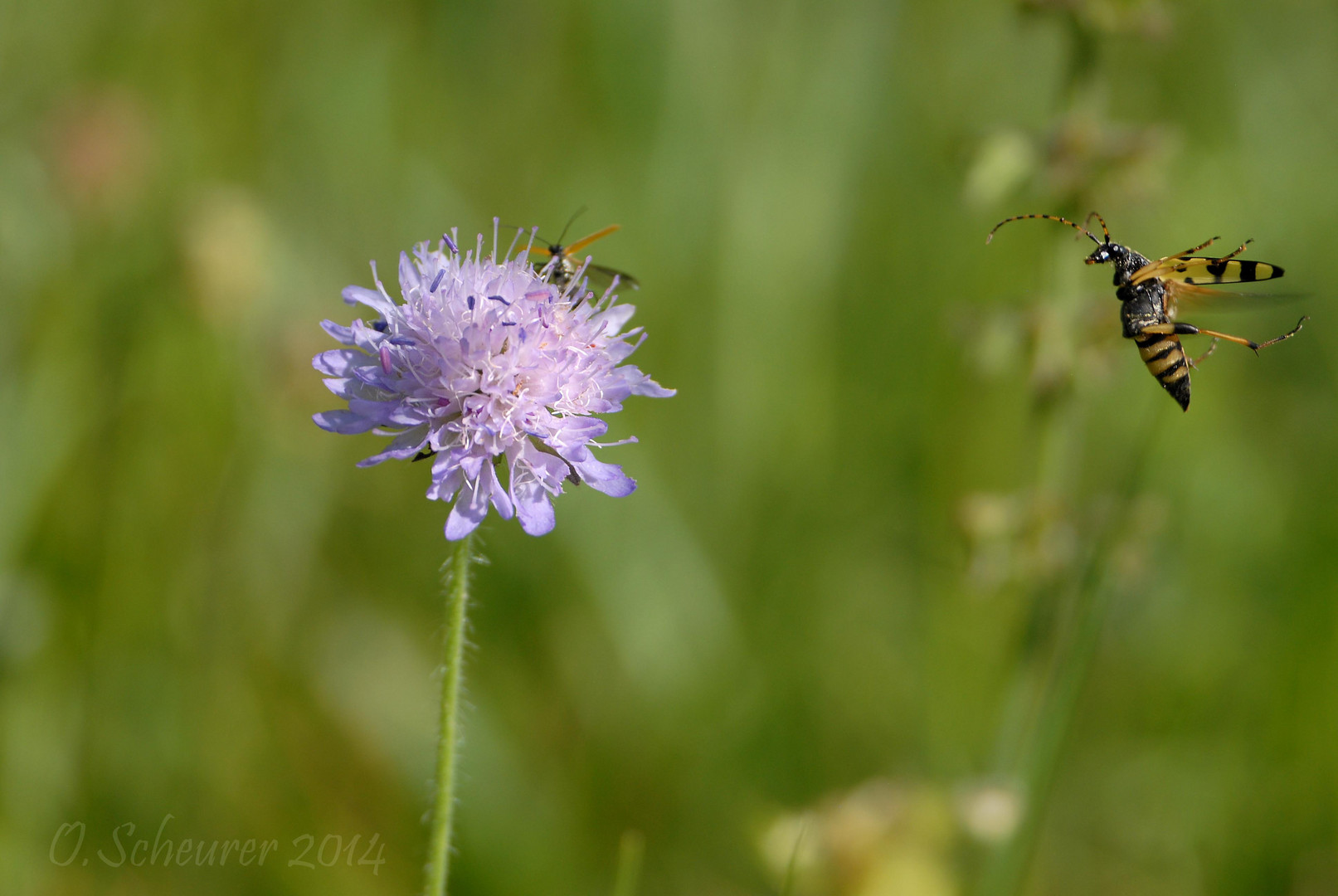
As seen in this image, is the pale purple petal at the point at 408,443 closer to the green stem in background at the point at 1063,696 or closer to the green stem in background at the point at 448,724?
Answer: the green stem in background at the point at 448,724

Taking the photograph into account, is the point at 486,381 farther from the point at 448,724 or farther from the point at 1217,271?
the point at 1217,271

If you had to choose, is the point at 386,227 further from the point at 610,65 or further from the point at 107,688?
the point at 107,688

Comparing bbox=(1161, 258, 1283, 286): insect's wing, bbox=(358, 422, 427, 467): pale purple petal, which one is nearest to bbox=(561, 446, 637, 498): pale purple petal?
bbox=(358, 422, 427, 467): pale purple petal

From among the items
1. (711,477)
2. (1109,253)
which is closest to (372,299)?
(1109,253)

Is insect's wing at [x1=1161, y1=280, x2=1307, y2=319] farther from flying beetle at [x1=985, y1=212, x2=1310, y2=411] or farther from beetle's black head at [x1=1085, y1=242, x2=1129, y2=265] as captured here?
beetle's black head at [x1=1085, y1=242, x2=1129, y2=265]

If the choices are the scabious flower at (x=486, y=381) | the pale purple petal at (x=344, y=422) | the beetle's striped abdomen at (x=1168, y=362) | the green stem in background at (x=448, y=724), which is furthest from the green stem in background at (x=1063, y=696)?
the pale purple petal at (x=344, y=422)

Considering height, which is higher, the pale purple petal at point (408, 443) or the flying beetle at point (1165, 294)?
the flying beetle at point (1165, 294)

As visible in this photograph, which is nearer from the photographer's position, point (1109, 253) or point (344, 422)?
point (344, 422)
